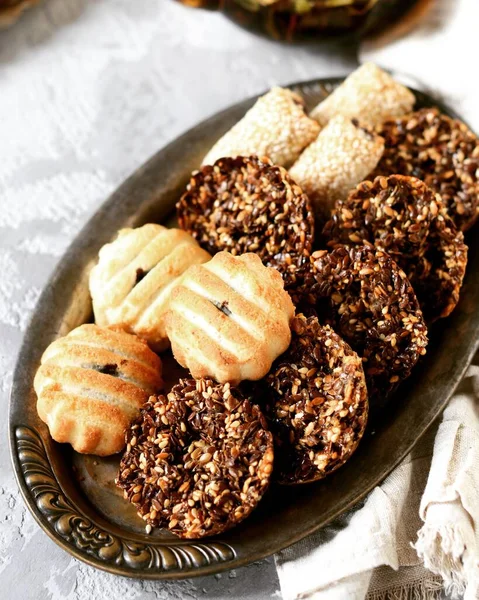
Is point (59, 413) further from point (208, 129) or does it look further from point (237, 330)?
point (208, 129)

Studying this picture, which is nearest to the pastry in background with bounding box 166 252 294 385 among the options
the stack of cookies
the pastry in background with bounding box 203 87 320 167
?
the stack of cookies

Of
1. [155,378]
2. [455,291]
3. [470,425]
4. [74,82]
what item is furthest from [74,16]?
[470,425]

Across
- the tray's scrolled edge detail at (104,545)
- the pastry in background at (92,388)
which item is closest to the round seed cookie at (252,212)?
the pastry in background at (92,388)

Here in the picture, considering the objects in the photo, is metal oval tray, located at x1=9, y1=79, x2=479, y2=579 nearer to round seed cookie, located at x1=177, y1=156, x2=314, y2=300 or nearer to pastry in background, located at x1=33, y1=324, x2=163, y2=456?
pastry in background, located at x1=33, y1=324, x2=163, y2=456

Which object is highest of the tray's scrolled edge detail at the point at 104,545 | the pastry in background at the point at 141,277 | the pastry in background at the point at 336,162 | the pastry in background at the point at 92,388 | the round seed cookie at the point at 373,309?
the pastry in background at the point at 336,162

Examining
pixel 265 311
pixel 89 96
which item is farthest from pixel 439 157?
pixel 89 96

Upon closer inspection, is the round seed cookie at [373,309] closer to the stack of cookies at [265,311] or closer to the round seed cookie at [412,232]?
the stack of cookies at [265,311]
